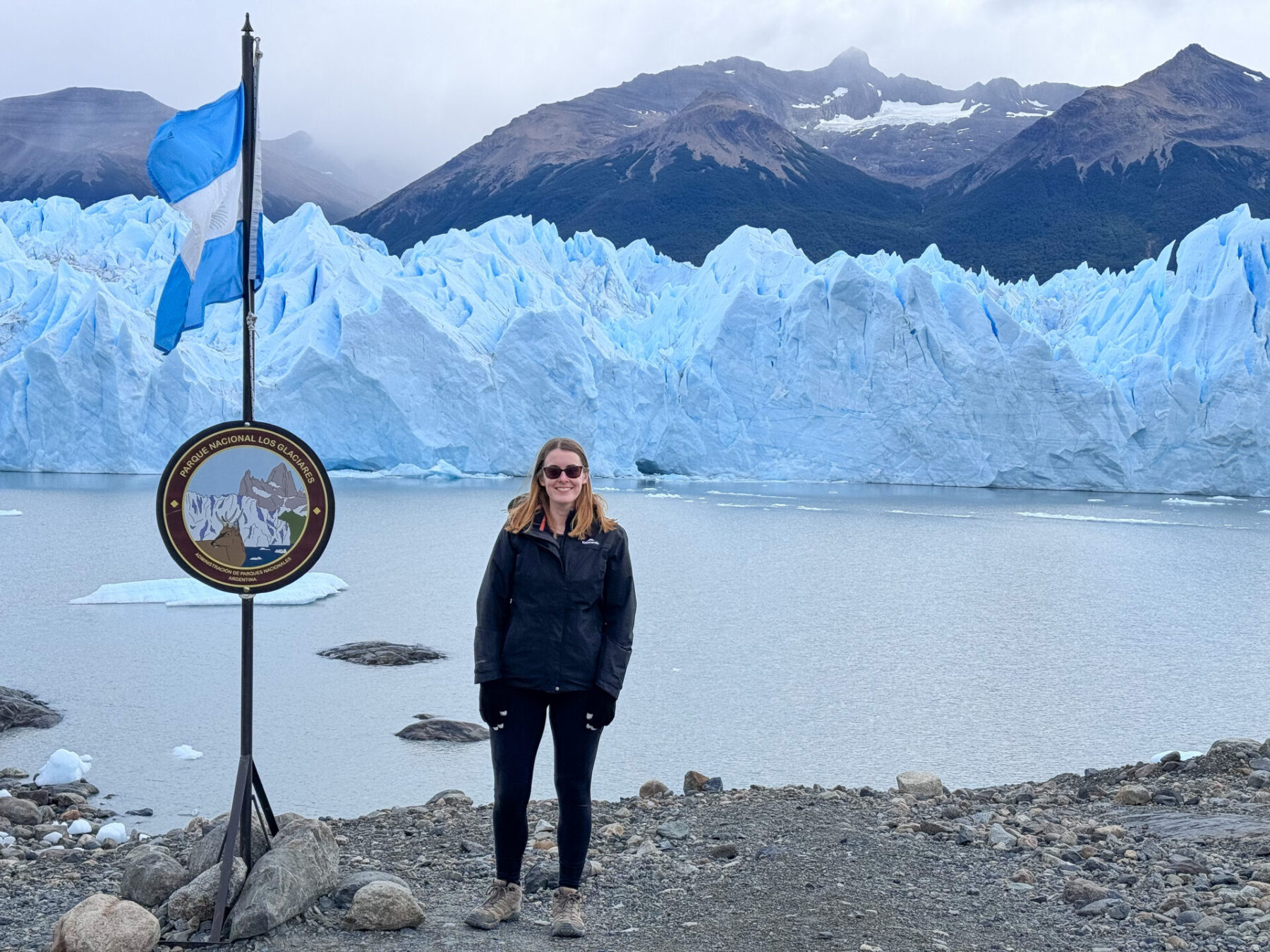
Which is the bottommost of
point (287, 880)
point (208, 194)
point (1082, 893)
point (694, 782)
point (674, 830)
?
point (694, 782)

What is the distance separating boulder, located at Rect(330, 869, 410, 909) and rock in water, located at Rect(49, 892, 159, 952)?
0.44m

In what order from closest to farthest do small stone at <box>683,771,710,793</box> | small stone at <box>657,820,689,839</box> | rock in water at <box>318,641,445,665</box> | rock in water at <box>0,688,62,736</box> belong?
1. small stone at <box>657,820,689,839</box>
2. small stone at <box>683,771,710,793</box>
3. rock in water at <box>0,688,62,736</box>
4. rock in water at <box>318,641,445,665</box>

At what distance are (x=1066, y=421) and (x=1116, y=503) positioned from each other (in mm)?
2168

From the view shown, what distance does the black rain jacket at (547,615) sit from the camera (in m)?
2.75

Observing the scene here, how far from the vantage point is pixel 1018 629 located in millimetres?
11820

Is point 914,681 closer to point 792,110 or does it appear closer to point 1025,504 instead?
point 1025,504

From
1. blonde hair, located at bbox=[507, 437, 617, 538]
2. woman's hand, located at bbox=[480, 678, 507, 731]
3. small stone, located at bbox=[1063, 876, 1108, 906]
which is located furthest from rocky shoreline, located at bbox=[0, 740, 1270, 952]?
blonde hair, located at bbox=[507, 437, 617, 538]

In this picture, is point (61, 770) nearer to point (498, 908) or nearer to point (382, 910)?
point (382, 910)

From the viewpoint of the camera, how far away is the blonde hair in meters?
2.78

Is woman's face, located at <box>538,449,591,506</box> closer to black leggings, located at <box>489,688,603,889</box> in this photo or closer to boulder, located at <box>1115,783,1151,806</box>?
black leggings, located at <box>489,688,603,889</box>

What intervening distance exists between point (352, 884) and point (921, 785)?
2.71m

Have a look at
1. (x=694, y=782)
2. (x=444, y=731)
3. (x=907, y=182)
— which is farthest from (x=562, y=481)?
(x=907, y=182)

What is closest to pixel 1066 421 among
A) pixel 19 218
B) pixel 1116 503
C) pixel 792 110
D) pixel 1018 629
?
pixel 1116 503

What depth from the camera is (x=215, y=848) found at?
119 inches
